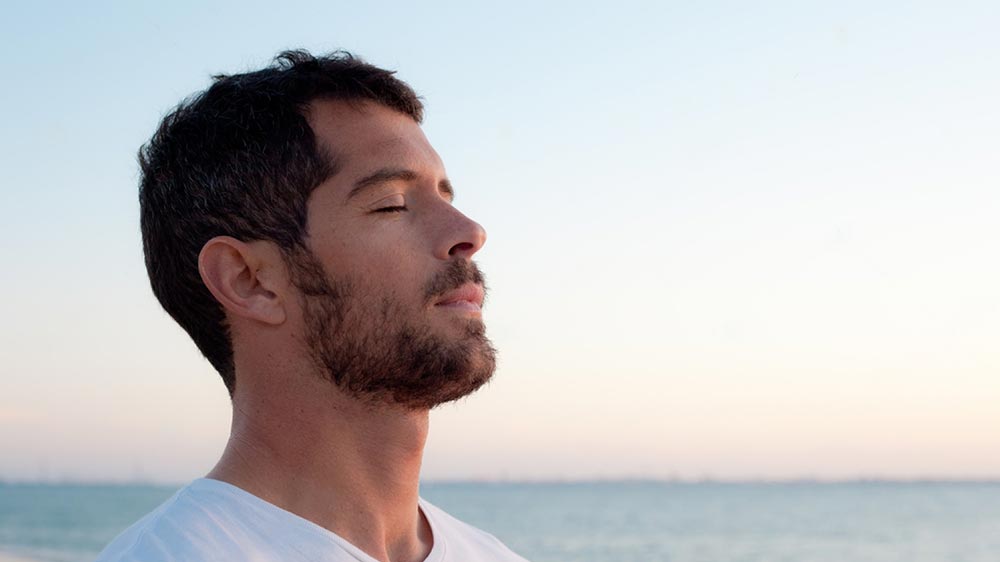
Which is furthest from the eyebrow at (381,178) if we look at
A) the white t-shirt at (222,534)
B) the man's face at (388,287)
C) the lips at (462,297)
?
the white t-shirt at (222,534)

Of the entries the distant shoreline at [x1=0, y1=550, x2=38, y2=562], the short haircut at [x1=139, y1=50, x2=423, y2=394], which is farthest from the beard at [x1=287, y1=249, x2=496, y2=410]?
the distant shoreline at [x1=0, y1=550, x2=38, y2=562]

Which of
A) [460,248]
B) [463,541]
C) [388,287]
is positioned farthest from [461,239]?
[463,541]

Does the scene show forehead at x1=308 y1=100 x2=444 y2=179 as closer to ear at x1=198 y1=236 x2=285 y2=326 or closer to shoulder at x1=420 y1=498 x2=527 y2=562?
ear at x1=198 y1=236 x2=285 y2=326

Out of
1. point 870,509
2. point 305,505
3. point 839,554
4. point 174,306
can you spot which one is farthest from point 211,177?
point 870,509

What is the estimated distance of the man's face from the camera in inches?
85.5

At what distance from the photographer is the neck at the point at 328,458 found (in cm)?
215

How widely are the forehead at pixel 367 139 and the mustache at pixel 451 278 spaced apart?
0.74 ft

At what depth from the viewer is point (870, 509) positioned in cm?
6056

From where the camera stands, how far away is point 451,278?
7.32 feet

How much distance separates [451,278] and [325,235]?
0.26m

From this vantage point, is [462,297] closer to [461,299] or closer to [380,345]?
[461,299]

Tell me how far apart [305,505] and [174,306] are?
0.57 m

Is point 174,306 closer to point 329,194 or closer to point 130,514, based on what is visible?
point 329,194

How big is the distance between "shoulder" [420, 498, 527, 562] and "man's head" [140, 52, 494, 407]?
1.10 feet
